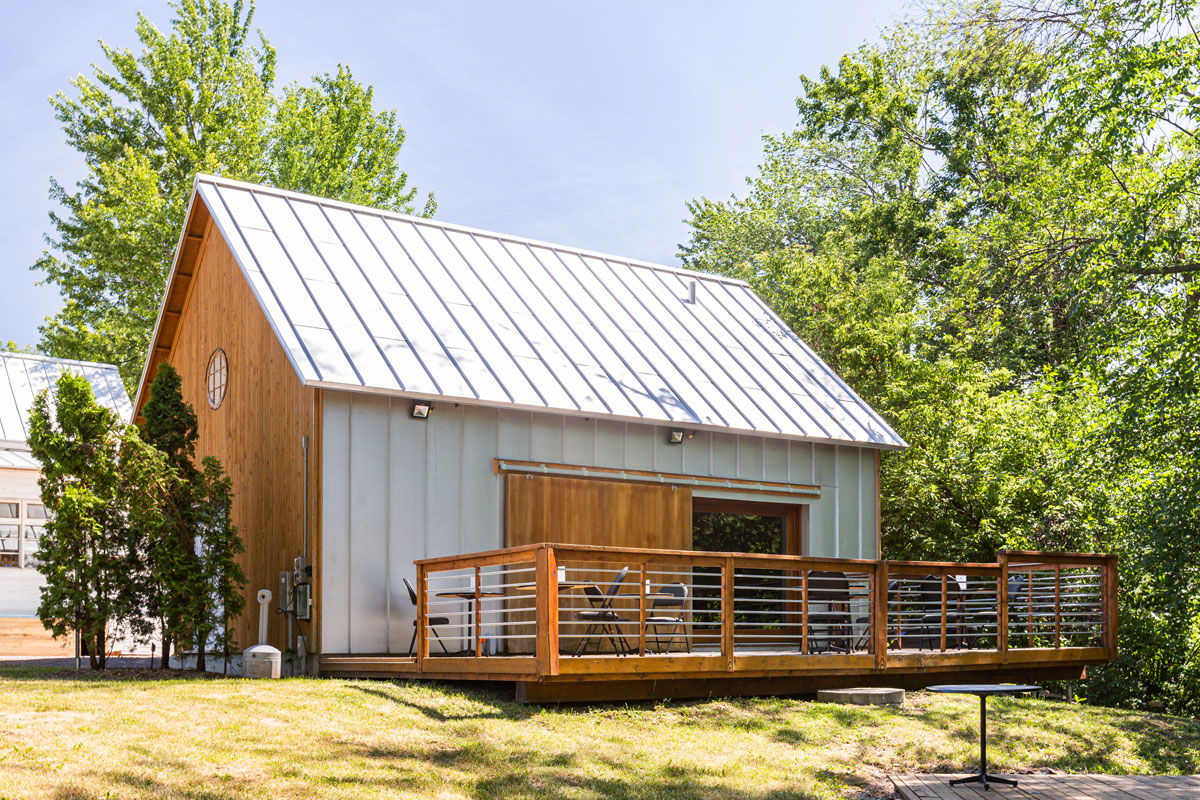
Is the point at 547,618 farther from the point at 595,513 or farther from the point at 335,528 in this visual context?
the point at 595,513

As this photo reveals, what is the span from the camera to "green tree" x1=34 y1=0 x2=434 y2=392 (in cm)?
2484

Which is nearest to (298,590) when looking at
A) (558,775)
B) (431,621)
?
(431,621)

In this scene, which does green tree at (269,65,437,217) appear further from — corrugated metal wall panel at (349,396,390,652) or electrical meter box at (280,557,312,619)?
electrical meter box at (280,557,312,619)

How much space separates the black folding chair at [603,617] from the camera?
9414 mm

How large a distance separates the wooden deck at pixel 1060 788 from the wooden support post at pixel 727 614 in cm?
209

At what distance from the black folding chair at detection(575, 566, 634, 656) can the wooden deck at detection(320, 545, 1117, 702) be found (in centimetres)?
4

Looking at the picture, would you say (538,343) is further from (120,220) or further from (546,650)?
(120,220)

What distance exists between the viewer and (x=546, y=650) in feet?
26.8

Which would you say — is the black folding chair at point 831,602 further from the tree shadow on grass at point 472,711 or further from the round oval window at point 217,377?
the round oval window at point 217,377

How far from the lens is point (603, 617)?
9.80m

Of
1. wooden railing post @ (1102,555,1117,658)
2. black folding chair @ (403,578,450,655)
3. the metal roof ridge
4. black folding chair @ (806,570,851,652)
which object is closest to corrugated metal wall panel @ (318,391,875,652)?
black folding chair @ (403,578,450,655)

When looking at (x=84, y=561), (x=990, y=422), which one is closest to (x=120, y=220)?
(x=84, y=561)

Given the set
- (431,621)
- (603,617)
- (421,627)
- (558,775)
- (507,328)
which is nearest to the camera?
(558,775)

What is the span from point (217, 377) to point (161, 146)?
1565 cm
